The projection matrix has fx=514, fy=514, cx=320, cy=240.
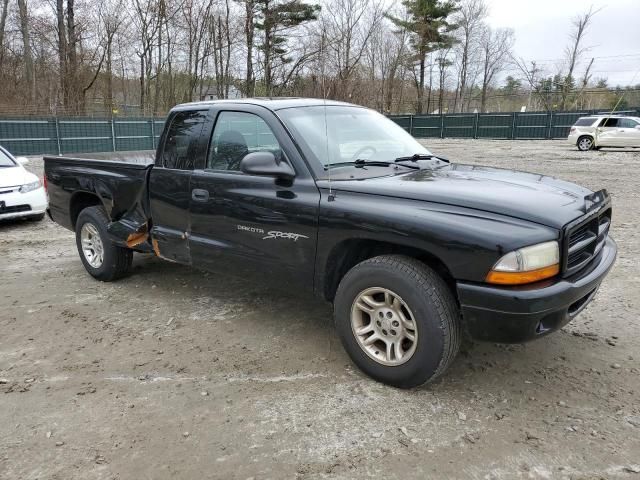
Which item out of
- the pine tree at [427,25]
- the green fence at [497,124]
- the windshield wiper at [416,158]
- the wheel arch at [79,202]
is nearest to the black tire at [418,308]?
the windshield wiper at [416,158]

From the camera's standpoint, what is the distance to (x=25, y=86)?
3133 cm

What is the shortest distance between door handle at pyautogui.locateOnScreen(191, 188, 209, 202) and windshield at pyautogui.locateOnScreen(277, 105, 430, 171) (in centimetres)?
87

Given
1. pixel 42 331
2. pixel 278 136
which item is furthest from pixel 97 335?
pixel 278 136

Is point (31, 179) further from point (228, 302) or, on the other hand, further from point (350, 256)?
point (350, 256)

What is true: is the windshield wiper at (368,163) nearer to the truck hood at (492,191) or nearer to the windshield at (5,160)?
the truck hood at (492,191)

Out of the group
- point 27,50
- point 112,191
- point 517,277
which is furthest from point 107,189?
point 27,50

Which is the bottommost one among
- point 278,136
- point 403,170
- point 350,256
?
point 350,256

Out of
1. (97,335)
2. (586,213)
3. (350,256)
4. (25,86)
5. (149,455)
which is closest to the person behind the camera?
(149,455)

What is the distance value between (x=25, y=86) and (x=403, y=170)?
3442 centimetres

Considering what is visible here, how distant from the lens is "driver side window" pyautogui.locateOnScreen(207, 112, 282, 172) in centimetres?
380

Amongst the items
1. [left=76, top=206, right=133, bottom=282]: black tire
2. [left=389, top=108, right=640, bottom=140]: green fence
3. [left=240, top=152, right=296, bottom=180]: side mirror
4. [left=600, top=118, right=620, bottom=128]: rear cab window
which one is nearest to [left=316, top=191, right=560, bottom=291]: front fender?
[left=240, top=152, right=296, bottom=180]: side mirror

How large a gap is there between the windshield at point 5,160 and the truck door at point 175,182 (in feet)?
19.3

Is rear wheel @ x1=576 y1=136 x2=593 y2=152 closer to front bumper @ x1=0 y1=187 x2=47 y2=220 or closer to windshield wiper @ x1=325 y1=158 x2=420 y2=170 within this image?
front bumper @ x1=0 y1=187 x2=47 y2=220

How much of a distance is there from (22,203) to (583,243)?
27.6 feet
